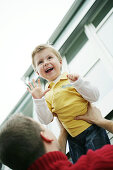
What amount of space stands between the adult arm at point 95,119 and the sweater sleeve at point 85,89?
13cm

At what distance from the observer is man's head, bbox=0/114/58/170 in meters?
0.95

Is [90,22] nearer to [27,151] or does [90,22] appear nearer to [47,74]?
[47,74]

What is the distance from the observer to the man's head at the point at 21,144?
953 mm

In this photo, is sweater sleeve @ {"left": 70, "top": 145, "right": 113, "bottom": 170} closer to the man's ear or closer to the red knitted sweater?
the red knitted sweater

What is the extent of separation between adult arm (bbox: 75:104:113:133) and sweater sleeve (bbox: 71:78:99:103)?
5.0 inches

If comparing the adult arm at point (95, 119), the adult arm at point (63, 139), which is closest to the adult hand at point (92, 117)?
the adult arm at point (95, 119)

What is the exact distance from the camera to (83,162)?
0.83m

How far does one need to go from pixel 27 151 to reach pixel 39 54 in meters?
1.29

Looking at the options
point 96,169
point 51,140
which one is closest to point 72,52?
point 51,140

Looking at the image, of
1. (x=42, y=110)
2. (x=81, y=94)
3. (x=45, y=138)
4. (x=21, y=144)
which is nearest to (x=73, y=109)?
(x=81, y=94)

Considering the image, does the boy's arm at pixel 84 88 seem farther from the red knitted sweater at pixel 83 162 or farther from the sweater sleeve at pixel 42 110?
the red knitted sweater at pixel 83 162

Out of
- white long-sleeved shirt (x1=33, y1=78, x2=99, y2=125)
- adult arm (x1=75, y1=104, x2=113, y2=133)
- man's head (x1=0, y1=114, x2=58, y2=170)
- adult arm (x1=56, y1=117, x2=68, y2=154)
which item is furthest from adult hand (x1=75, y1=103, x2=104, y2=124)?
man's head (x1=0, y1=114, x2=58, y2=170)

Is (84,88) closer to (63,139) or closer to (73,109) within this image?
(73,109)

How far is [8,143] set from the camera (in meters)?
0.98
